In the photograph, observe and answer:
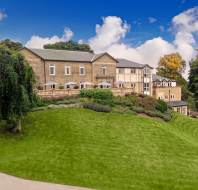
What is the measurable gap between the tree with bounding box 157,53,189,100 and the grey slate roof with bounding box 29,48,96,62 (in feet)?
100

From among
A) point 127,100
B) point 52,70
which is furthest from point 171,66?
point 127,100

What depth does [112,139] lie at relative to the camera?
75.4 ft

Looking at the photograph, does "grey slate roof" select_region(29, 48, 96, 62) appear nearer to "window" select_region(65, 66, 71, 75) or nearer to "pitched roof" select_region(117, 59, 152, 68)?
"window" select_region(65, 66, 71, 75)

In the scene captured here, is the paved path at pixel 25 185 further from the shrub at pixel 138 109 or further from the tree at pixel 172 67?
the tree at pixel 172 67

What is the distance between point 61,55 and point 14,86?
2565 centimetres

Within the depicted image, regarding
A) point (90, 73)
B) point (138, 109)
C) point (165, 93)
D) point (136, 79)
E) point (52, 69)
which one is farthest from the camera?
point (165, 93)

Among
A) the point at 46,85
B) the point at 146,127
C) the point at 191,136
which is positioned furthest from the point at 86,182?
the point at 46,85

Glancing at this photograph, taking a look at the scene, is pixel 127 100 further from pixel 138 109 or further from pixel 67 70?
pixel 67 70

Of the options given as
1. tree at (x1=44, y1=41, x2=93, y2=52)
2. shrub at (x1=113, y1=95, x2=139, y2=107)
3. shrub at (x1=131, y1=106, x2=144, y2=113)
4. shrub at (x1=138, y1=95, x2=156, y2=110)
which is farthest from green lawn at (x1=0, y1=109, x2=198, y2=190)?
tree at (x1=44, y1=41, x2=93, y2=52)

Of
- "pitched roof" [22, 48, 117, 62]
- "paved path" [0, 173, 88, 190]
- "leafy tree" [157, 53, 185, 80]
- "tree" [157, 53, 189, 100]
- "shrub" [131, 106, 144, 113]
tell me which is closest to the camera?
"paved path" [0, 173, 88, 190]

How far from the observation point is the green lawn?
51.3ft

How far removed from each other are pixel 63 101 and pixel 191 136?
13.4 m

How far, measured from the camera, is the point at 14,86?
875 inches

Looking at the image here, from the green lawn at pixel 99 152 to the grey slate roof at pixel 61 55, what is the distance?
17.7m
